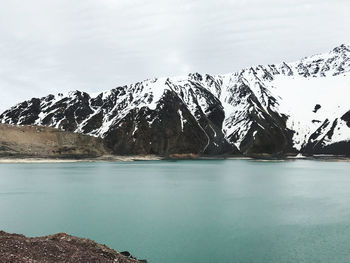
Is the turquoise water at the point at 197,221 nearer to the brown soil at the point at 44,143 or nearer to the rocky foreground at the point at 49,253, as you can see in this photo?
the rocky foreground at the point at 49,253

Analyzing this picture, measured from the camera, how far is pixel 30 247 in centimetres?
1489

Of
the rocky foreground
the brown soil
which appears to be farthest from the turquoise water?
the brown soil

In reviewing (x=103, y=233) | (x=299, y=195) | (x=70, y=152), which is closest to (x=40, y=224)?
(x=103, y=233)

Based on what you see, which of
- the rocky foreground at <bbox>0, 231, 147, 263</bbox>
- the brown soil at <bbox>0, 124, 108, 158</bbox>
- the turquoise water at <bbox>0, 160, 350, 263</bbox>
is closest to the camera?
the rocky foreground at <bbox>0, 231, 147, 263</bbox>

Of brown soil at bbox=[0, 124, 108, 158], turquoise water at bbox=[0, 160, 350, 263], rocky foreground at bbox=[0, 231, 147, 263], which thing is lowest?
turquoise water at bbox=[0, 160, 350, 263]

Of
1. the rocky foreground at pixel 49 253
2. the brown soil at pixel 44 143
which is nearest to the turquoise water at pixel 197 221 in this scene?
the rocky foreground at pixel 49 253

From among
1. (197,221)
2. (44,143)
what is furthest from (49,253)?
(44,143)

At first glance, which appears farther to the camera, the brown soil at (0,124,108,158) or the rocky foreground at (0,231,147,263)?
the brown soil at (0,124,108,158)

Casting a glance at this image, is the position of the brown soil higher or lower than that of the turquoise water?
higher

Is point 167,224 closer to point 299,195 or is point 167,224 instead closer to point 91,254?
point 91,254

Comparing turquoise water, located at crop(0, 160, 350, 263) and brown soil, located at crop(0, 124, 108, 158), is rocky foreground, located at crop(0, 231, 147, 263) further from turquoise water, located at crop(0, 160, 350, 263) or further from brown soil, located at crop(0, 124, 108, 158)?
brown soil, located at crop(0, 124, 108, 158)

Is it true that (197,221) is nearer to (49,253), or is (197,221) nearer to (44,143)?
(49,253)

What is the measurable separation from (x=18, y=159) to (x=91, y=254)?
132 metres

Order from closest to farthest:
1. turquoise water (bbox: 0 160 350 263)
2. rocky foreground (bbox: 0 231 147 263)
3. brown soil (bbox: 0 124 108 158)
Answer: rocky foreground (bbox: 0 231 147 263) → turquoise water (bbox: 0 160 350 263) → brown soil (bbox: 0 124 108 158)
